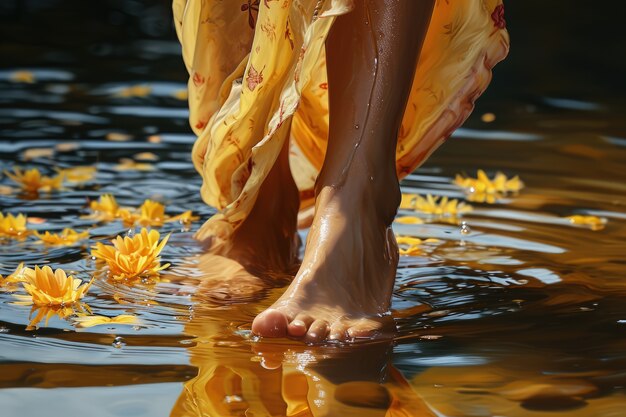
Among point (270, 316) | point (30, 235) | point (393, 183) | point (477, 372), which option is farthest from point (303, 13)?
point (30, 235)

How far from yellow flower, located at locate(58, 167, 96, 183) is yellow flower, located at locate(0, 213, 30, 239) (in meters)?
0.72

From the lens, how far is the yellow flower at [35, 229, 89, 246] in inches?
94.4

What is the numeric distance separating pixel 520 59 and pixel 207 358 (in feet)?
14.8

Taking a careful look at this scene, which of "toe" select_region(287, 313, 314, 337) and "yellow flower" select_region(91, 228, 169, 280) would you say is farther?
"yellow flower" select_region(91, 228, 169, 280)

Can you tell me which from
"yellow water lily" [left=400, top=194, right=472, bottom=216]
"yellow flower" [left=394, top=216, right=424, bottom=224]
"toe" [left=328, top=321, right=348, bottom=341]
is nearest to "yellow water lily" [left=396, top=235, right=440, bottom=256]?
"yellow flower" [left=394, top=216, right=424, bottom=224]

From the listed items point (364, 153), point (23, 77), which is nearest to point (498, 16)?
point (364, 153)

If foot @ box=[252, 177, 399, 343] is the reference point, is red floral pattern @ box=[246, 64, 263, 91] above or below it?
above

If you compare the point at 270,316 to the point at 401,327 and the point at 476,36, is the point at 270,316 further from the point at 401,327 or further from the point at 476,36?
the point at 476,36

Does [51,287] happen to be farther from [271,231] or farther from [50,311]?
[271,231]

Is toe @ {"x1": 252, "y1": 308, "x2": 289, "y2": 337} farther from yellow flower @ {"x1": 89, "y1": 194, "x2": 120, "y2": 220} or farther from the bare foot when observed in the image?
yellow flower @ {"x1": 89, "y1": 194, "x2": 120, "y2": 220}

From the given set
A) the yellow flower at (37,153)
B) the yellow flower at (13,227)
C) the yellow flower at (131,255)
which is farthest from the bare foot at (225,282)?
the yellow flower at (37,153)

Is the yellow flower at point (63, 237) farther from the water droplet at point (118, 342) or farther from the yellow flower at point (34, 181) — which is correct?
Result: the water droplet at point (118, 342)

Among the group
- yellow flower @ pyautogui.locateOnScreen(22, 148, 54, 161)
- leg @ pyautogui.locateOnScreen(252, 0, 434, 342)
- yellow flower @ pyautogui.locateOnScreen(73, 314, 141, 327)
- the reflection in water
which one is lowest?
yellow flower @ pyautogui.locateOnScreen(22, 148, 54, 161)

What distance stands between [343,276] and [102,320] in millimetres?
413
